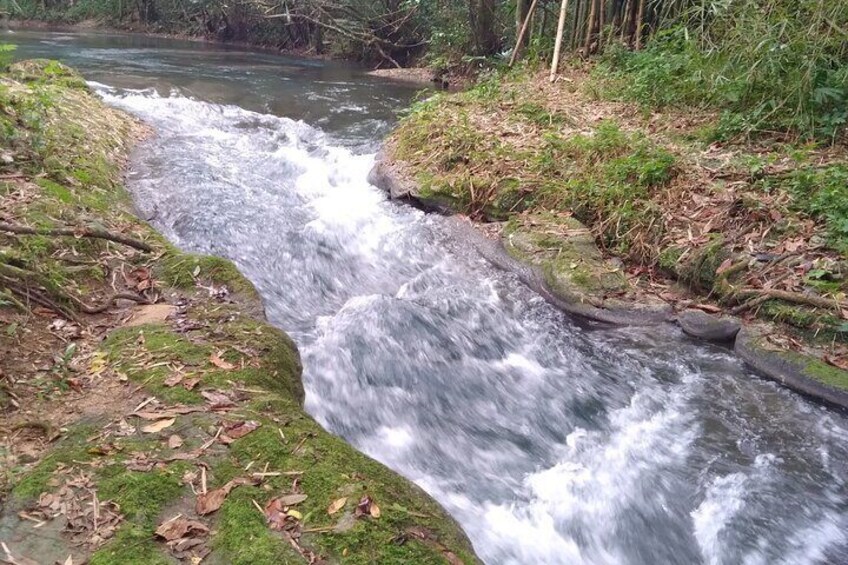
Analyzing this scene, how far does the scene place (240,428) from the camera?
2.77m

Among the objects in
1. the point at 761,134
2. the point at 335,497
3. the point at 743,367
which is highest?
the point at 761,134

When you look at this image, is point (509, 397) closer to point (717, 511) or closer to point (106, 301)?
point (717, 511)

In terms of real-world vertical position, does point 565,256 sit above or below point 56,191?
below

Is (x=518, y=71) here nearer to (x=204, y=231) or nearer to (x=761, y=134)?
(x=761, y=134)

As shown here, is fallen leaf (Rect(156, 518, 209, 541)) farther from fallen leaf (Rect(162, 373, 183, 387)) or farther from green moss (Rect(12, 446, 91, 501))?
fallen leaf (Rect(162, 373, 183, 387))

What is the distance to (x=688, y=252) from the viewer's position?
575 centimetres

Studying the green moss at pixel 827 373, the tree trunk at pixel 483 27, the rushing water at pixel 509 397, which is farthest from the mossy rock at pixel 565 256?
the tree trunk at pixel 483 27

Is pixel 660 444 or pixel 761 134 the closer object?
pixel 660 444

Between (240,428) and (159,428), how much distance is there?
0.34m

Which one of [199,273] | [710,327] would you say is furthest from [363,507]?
[710,327]

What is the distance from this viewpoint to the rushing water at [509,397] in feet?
11.6

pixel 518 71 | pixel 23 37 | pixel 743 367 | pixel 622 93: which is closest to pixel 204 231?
pixel 743 367

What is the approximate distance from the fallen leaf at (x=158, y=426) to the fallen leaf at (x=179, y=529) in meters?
0.59

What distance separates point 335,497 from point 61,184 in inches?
180
